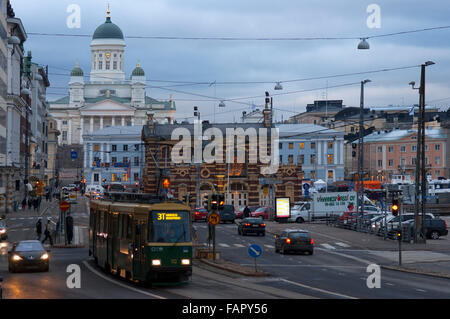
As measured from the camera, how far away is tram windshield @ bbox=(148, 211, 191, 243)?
28.5m

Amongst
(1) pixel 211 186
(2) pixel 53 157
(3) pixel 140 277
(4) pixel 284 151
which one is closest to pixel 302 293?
(3) pixel 140 277

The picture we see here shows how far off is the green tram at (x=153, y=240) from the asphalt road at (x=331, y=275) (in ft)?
12.2

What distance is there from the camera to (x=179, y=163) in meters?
101

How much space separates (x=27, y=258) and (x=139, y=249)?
7.57 m

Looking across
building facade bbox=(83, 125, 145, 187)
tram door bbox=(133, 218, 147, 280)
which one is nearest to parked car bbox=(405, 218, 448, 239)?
tram door bbox=(133, 218, 147, 280)

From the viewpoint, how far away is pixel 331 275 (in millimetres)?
35094

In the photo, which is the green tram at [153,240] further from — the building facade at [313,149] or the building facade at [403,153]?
the building facade at [403,153]

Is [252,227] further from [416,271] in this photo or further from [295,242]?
[416,271]

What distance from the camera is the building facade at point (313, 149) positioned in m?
138

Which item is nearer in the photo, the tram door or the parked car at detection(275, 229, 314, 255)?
the tram door

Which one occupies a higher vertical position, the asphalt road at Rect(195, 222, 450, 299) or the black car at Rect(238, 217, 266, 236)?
the black car at Rect(238, 217, 266, 236)
